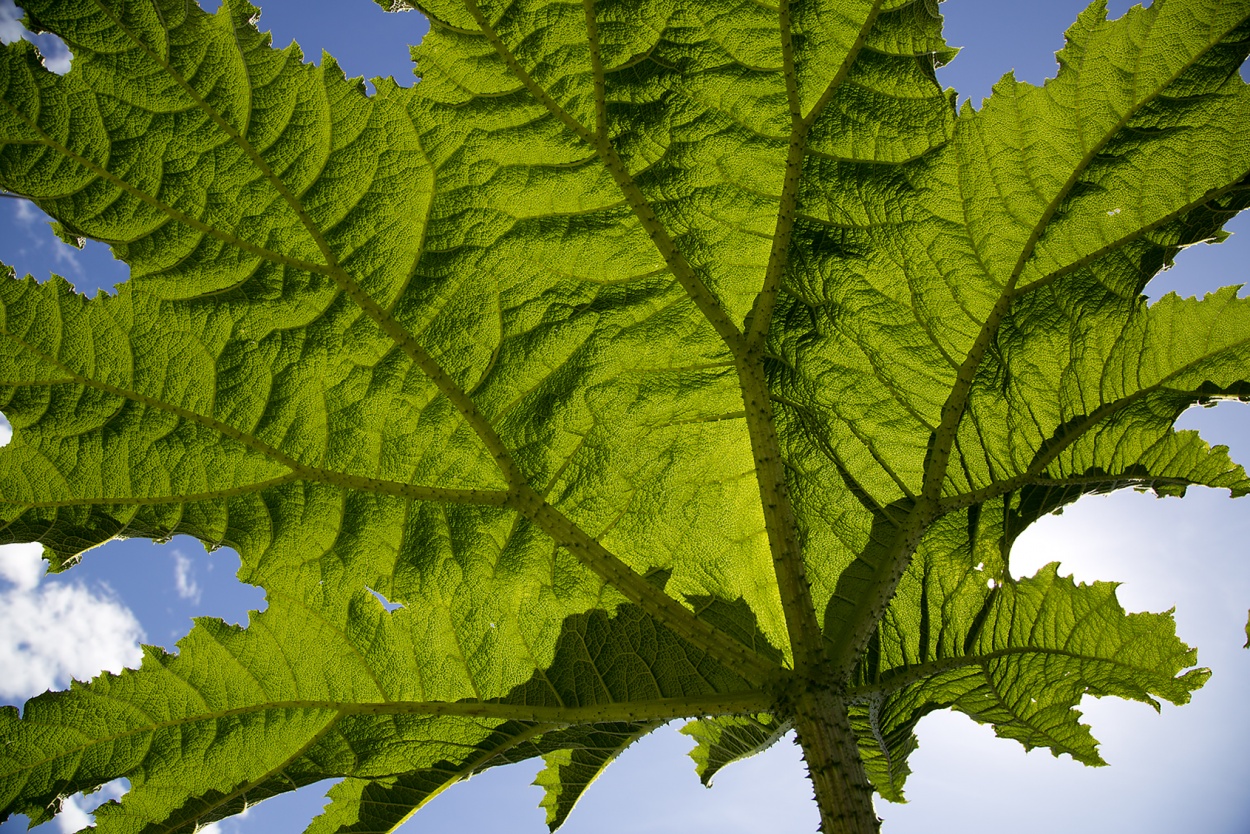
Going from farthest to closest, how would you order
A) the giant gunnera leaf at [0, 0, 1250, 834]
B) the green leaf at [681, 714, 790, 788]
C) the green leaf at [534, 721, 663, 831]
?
the green leaf at [681, 714, 790, 788]
the green leaf at [534, 721, 663, 831]
the giant gunnera leaf at [0, 0, 1250, 834]

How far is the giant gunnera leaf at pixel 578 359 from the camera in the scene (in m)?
2.11

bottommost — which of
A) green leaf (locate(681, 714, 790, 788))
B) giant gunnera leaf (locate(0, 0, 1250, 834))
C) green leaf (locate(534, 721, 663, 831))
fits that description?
green leaf (locate(534, 721, 663, 831))

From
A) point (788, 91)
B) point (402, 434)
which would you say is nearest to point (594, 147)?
point (788, 91)

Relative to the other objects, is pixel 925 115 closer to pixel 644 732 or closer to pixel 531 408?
pixel 531 408

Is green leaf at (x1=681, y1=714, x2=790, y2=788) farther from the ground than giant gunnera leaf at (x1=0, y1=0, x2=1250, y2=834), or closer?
closer

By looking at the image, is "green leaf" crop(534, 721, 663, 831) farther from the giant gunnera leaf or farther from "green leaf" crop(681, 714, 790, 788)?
"green leaf" crop(681, 714, 790, 788)

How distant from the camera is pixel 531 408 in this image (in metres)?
2.34

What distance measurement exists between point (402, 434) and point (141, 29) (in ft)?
3.63

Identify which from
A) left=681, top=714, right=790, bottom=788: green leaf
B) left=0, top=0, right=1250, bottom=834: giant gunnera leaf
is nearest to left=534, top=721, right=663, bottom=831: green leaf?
left=0, top=0, right=1250, bottom=834: giant gunnera leaf

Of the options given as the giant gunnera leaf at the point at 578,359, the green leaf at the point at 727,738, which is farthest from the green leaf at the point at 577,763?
the green leaf at the point at 727,738

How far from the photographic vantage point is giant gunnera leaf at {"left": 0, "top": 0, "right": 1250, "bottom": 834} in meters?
2.11

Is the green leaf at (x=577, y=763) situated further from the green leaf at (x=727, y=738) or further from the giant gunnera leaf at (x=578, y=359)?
the green leaf at (x=727, y=738)

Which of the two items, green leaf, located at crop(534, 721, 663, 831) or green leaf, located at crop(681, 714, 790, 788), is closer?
green leaf, located at crop(534, 721, 663, 831)

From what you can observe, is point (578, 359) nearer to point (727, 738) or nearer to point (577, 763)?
point (577, 763)
